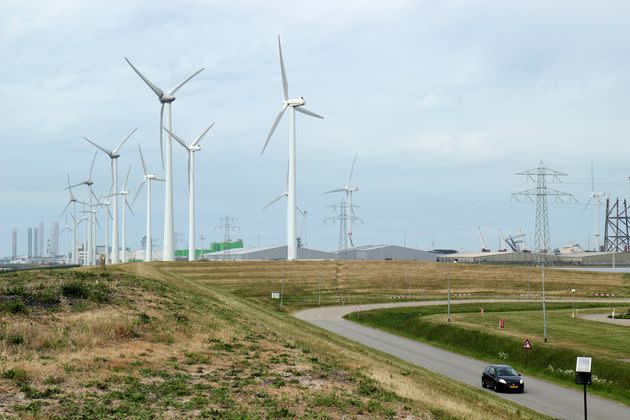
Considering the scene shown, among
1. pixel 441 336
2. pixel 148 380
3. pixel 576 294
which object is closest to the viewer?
pixel 148 380

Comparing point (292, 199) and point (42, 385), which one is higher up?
point (292, 199)

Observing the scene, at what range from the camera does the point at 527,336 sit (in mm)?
76875

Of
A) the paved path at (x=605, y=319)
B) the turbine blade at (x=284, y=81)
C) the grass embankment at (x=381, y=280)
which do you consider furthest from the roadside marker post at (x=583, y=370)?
the turbine blade at (x=284, y=81)

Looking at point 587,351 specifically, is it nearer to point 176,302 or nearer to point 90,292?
point 176,302

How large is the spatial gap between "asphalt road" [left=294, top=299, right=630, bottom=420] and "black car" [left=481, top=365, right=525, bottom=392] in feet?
1.91

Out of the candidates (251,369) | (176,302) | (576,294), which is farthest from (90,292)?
(576,294)

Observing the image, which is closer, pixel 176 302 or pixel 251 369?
pixel 251 369

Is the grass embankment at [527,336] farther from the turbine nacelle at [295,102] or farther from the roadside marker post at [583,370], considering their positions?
the turbine nacelle at [295,102]

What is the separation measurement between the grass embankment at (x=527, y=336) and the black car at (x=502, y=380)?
6613 mm

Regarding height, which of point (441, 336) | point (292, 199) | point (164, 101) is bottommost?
point (441, 336)

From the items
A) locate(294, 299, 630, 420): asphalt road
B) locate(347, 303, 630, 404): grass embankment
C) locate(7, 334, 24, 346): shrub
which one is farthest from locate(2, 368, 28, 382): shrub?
locate(347, 303, 630, 404): grass embankment

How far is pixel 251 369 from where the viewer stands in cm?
3781

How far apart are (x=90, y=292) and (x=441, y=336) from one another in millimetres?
47967

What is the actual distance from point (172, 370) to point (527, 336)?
5004cm
